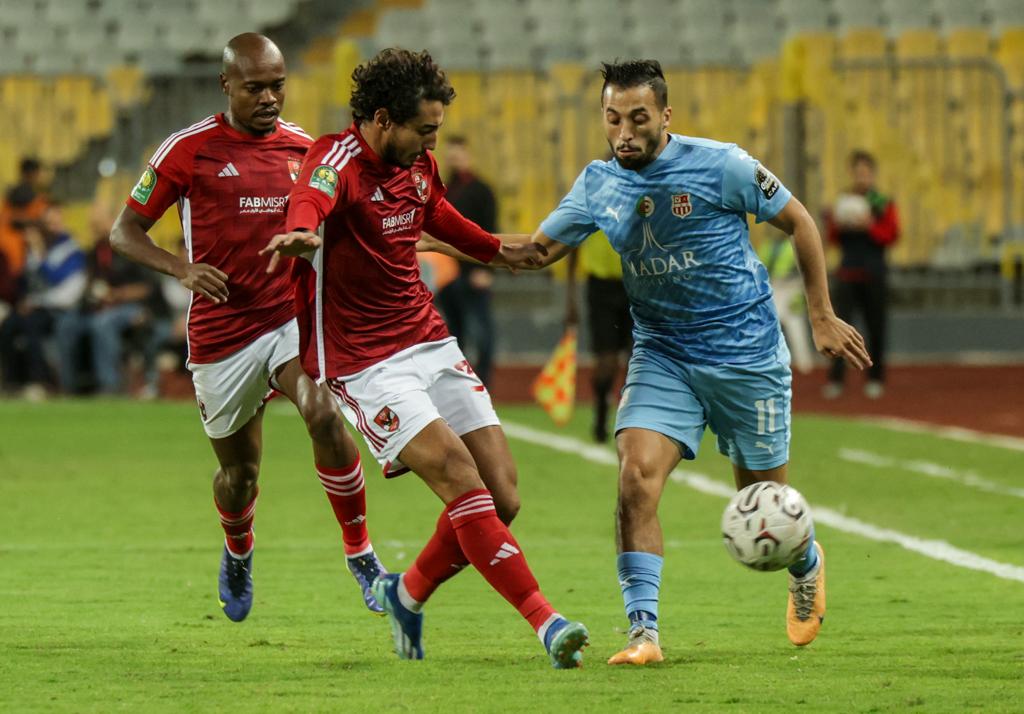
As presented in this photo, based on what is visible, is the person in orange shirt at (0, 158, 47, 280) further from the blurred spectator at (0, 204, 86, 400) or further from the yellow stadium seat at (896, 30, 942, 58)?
the yellow stadium seat at (896, 30, 942, 58)

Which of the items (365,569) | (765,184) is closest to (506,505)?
(365,569)

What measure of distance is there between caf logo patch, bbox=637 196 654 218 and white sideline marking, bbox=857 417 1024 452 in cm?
816

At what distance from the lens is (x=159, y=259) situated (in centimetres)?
688

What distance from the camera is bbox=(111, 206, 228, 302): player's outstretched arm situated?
6.70m

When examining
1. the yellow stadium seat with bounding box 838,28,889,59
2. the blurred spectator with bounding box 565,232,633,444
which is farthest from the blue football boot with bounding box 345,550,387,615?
the yellow stadium seat with bounding box 838,28,889,59

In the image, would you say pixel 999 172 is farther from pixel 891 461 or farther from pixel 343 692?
pixel 343 692

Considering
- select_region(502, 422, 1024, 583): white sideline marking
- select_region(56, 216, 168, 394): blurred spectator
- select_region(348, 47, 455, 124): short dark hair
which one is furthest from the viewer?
select_region(56, 216, 168, 394): blurred spectator

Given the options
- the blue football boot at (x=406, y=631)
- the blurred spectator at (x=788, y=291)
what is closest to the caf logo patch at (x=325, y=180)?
the blue football boot at (x=406, y=631)

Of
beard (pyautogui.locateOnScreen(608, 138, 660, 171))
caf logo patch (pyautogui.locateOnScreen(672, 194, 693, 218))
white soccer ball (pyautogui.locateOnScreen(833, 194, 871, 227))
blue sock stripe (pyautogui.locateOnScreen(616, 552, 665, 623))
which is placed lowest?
white soccer ball (pyautogui.locateOnScreen(833, 194, 871, 227))

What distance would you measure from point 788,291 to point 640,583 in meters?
14.9

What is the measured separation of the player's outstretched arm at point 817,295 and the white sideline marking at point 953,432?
796 centimetres

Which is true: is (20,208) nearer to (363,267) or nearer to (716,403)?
(363,267)

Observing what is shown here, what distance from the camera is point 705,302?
6.64 metres

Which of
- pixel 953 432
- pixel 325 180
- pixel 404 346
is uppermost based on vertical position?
pixel 325 180
